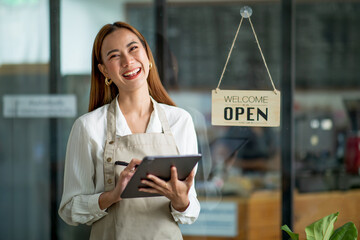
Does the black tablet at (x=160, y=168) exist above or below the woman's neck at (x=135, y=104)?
below

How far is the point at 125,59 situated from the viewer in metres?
2.10

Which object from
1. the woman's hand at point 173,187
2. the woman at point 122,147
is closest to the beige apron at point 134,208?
the woman at point 122,147

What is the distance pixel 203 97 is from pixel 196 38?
0.40m

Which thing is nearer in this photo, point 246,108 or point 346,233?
point 346,233

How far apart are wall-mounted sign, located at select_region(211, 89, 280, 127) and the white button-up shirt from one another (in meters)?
0.37

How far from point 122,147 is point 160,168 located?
330 mm

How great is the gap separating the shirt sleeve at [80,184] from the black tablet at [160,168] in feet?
0.70

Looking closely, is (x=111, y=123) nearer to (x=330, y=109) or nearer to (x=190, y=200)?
(x=190, y=200)

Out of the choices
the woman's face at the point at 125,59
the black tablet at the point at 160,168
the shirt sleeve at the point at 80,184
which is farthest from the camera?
the woman's face at the point at 125,59

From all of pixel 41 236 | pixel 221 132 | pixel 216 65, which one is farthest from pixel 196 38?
pixel 41 236

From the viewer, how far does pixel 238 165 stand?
2.85 m

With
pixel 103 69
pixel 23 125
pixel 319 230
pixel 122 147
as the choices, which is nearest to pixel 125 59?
pixel 103 69

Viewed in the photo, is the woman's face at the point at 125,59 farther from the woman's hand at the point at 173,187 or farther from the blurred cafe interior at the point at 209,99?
the blurred cafe interior at the point at 209,99

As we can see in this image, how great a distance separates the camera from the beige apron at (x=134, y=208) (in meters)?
2.02
